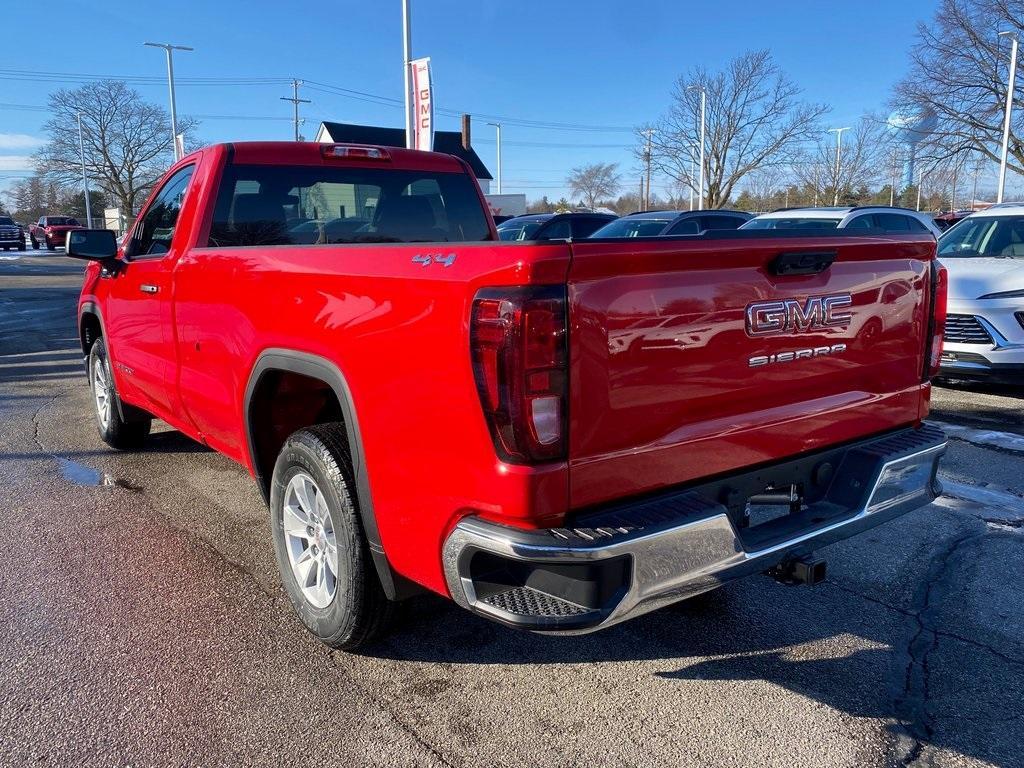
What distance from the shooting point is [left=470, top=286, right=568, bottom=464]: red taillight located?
2.06 metres

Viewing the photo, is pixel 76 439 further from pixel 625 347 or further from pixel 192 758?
pixel 625 347

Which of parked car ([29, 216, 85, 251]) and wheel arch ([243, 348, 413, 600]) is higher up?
parked car ([29, 216, 85, 251])

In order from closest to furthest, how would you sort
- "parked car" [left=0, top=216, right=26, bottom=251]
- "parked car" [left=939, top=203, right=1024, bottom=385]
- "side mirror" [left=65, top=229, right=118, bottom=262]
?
1. "side mirror" [left=65, top=229, right=118, bottom=262]
2. "parked car" [left=939, top=203, right=1024, bottom=385]
3. "parked car" [left=0, top=216, right=26, bottom=251]

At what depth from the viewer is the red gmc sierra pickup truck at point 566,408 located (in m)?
2.12

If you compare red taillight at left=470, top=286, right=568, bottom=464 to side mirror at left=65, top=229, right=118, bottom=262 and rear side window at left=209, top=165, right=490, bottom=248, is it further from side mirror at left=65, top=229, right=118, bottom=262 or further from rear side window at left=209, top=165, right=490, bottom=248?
side mirror at left=65, top=229, right=118, bottom=262

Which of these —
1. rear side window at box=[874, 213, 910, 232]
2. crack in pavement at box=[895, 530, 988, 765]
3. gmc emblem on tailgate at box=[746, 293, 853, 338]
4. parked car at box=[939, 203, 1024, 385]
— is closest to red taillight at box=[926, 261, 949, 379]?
gmc emblem on tailgate at box=[746, 293, 853, 338]

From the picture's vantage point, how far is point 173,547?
4.12 m

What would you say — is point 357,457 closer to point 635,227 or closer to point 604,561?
point 604,561

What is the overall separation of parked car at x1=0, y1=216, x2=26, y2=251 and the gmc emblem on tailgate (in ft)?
152

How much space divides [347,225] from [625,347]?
255 cm

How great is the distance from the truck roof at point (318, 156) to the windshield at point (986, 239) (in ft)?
21.2

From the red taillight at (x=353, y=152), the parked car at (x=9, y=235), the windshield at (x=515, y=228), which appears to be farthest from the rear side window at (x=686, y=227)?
the parked car at (x=9, y=235)

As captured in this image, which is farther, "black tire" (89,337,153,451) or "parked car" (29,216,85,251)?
"parked car" (29,216,85,251)

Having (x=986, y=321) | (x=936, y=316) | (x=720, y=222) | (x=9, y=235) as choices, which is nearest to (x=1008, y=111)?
(x=720, y=222)
